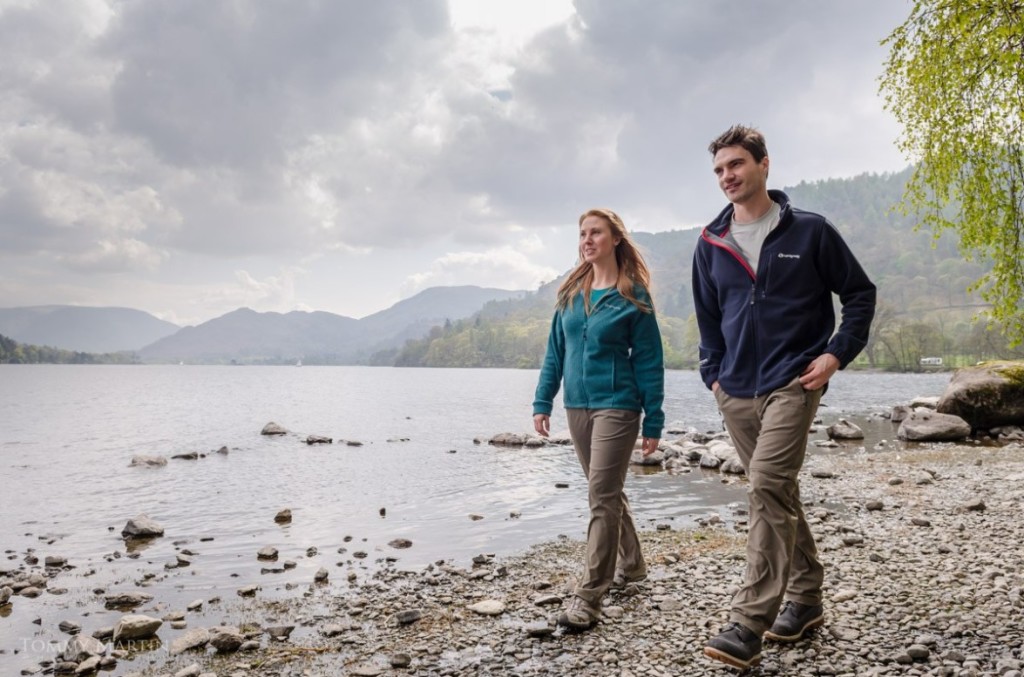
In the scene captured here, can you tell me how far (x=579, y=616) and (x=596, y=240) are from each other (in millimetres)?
3685

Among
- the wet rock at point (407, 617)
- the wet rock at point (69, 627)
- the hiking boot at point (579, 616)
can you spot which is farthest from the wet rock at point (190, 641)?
the hiking boot at point (579, 616)

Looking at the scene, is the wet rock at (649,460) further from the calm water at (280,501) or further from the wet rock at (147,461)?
the wet rock at (147,461)

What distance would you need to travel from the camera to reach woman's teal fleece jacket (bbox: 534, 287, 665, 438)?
6410 millimetres

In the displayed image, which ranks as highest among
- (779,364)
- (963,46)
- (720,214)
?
(963,46)

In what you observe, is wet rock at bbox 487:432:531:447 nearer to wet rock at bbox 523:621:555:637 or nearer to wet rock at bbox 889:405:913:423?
wet rock at bbox 889:405:913:423

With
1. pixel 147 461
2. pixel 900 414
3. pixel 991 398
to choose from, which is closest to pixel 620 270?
pixel 991 398

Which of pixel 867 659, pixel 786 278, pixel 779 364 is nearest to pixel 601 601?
pixel 867 659

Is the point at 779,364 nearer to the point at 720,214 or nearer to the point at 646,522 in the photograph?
the point at 720,214

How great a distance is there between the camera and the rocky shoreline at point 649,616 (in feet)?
17.6

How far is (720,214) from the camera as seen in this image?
5910 mm

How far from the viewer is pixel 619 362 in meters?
6.47

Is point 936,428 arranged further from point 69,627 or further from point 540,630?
point 69,627

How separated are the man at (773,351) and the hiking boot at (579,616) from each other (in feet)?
4.84

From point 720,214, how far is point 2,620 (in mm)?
10092
